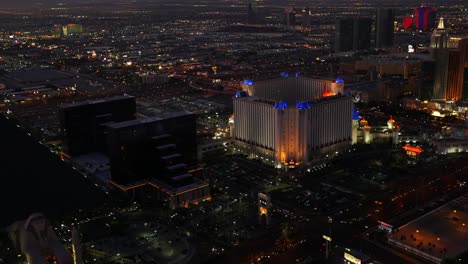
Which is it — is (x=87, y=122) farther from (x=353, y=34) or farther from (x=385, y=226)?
(x=353, y=34)

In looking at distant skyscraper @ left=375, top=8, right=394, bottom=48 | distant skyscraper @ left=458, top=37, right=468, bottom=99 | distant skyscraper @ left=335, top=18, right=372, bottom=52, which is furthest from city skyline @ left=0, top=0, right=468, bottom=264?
distant skyscraper @ left=375, top=8, right=394, bottom=48

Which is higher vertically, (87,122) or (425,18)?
(425,18)

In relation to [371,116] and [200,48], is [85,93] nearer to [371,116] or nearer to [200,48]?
[371,116]

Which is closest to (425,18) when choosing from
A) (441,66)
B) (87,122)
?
(441,66)

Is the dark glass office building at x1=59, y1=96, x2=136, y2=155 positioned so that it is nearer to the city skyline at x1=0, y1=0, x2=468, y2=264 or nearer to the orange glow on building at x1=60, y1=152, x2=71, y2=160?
the city skyline at x1=0, y1=0, x2=468, y2=264

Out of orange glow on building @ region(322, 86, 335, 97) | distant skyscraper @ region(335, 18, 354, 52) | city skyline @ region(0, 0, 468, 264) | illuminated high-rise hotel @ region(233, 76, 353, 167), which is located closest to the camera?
city skyline @ region(0, 0, 468, 264)

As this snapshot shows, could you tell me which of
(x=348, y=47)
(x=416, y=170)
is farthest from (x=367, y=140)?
(x=348, y=47)
